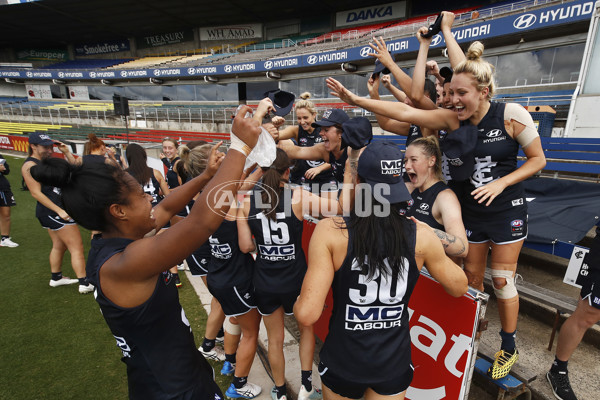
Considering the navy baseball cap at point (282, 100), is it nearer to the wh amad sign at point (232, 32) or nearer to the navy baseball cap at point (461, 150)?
the navy baseball cap at point (461, 150)

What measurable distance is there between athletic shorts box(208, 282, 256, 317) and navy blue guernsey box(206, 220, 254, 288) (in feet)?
0.14

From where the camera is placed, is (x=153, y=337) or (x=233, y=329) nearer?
(x=153, y=337)

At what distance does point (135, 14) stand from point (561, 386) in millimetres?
40657

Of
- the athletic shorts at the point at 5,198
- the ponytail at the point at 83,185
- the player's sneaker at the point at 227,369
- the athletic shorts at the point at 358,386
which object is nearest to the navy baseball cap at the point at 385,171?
the athletic shorts at the point at 358,386

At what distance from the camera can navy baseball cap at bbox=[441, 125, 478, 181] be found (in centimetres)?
212

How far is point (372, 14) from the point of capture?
27625 millimetres

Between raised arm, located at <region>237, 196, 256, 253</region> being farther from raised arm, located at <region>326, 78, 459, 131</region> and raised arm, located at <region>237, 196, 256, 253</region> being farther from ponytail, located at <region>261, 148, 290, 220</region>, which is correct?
raised arm, located at <region>326, 78, 459, 131</region>

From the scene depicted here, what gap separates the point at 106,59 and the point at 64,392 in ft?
158

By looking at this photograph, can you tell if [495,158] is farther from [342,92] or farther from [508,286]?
[342,92]

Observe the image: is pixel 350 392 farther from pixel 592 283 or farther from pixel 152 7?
pixel 152 7

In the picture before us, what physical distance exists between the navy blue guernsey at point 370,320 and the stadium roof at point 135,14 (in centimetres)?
3157

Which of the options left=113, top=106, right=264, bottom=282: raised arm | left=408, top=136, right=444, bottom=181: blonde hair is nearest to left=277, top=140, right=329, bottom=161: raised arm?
left=408, top=136, right=444, bottom=181: blonde hair

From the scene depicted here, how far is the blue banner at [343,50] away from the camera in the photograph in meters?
11.7

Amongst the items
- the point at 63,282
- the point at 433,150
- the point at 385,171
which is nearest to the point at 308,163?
the point at 433,150
